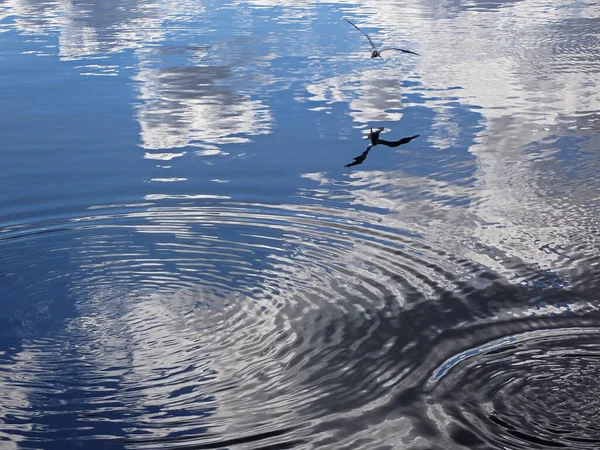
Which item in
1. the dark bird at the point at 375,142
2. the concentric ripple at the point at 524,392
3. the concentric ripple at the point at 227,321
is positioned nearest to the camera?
the concentric ripple at the point at 524,392

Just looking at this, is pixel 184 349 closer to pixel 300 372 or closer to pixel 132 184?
pixel 300 372

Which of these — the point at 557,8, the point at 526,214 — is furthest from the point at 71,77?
the point at 557,8

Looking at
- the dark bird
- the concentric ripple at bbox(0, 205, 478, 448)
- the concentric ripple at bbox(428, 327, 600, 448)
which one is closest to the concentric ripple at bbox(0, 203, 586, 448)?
the concentric ripple at bbox(0, 205, 478, 448)

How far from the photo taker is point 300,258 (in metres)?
8.81

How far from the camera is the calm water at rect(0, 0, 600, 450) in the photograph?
6270 millimetres

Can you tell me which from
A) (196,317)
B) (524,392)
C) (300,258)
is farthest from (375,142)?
(524,392)

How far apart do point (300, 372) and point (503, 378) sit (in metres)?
1.37

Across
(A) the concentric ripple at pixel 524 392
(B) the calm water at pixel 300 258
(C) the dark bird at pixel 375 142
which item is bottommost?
(C) the dark bird at pixel 375 142

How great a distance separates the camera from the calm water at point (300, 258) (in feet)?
20.6

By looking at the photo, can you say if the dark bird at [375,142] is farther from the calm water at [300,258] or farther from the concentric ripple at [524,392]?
the concentric ripple at [524,392]

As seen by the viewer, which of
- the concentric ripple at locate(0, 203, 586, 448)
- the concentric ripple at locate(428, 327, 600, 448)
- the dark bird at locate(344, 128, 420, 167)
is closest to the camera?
the concentric ripple at locate(428, 327, 600, 448)

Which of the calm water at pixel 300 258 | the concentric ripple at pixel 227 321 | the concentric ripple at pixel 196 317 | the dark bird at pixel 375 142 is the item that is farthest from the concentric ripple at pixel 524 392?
the dark bird at pixel 375 142

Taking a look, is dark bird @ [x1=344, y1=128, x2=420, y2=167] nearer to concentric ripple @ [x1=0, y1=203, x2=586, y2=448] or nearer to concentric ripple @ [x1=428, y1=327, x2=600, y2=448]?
concentric ripple @ [x1=0, y1=203, x2=586, y2=448]

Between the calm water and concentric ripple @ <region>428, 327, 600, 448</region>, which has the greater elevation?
concentric ripple @ <region>428, 327, 600, 448</region>
